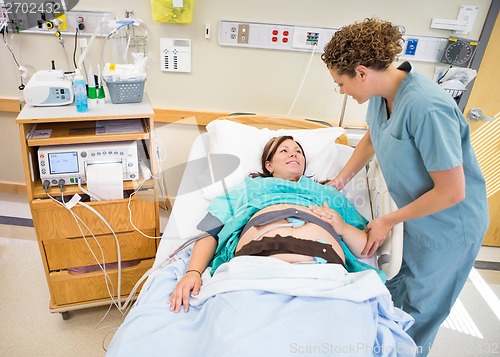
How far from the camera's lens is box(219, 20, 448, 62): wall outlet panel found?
7.48ft

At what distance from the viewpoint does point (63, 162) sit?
5.29 feet

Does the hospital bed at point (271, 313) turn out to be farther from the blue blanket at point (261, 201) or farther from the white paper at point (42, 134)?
the white paper at point (42, 134)

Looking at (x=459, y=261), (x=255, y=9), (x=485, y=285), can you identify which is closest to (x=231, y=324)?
(x=459, y=261)

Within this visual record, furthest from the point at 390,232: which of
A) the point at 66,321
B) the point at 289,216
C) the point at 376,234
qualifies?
the point at 66,321

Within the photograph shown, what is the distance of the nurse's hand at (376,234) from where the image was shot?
1.37 m

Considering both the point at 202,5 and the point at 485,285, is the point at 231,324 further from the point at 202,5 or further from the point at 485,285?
the point at 485,285

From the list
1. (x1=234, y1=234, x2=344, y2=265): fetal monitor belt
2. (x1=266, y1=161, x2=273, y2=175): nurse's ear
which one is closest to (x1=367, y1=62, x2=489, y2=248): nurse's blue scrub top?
(x1=234, y1=234, x2=344, y2=265): fetal monitor belt

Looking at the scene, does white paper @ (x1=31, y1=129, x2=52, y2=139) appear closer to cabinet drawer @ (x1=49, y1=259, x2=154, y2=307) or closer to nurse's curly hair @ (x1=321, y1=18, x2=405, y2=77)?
cabinet drawer @ (x1=49, y1=259, x2=154, y2=307)

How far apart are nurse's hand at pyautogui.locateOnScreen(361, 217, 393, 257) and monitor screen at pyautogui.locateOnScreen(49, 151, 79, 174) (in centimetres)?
123

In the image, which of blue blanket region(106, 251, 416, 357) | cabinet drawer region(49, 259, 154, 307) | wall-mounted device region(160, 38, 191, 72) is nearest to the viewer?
blue blanket region(106, 251, 416, 357)

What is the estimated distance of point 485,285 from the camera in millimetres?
2367

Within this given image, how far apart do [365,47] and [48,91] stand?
4.18 ft

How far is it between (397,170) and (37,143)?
140 centimetres

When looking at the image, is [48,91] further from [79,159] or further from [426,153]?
[426,153]
